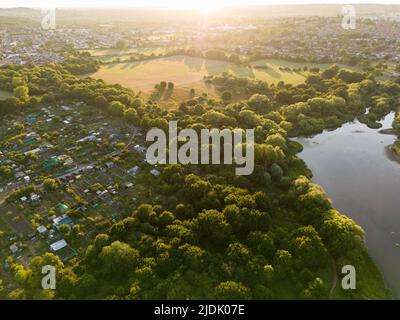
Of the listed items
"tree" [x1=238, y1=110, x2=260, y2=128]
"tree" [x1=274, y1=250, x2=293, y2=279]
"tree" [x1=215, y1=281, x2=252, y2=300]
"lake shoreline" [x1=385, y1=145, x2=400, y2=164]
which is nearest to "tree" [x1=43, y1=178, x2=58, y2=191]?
"tree" [x1=215, y1=281, x2=252, y2=300]

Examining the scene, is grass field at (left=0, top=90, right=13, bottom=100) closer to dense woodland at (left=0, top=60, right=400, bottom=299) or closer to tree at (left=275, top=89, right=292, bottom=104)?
dense woodland at (left=0, top=60, right=400, bottom=299)

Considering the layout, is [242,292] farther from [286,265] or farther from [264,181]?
[264,181]

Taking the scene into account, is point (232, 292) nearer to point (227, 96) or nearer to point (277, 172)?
point (277, 172)

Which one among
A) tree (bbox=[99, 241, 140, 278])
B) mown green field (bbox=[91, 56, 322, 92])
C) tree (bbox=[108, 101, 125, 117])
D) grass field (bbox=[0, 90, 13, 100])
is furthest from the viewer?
mown green field (bbox=[91, 56, 322, 92])

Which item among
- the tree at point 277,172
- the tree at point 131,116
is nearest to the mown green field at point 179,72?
the tree at point 131,116

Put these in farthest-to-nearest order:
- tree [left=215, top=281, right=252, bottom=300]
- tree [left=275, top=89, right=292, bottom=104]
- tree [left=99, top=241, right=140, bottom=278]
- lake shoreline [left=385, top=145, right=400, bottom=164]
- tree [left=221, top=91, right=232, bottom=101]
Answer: tree [left=221, top=91, right=232, bottom=101]
tree [left=275, top=89, right=292, bottom=104]
lake shoreline [left=385, top=145, right=400, bottom=164]
tree [left=99, top=241, right=140, bottom=278]
tree [left=215, top=281, right=252, bottom=300]

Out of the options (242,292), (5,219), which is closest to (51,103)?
(5,219)
